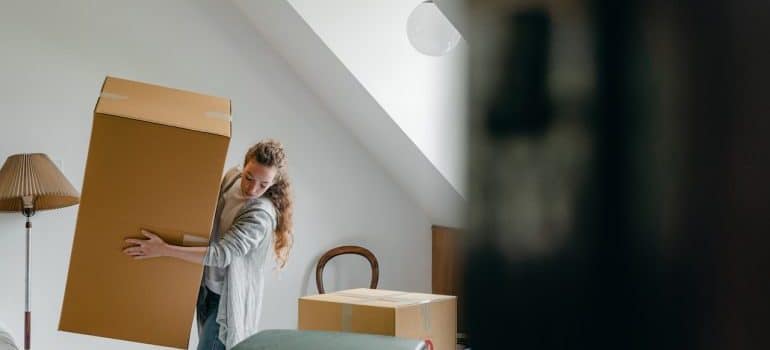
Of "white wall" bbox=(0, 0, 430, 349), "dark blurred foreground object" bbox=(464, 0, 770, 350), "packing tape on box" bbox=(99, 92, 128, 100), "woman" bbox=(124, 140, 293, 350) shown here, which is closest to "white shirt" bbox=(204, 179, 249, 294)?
"woman" bbox=(124, 140, 293, 350)

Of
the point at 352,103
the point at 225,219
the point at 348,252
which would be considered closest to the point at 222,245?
the point at 225,219

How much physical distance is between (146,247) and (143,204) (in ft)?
0.39

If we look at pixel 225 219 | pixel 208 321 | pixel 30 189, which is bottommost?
pixel 208 321

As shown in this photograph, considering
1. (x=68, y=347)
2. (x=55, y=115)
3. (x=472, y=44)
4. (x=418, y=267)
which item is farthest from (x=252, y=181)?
(x=472, y=44)

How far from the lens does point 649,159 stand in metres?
0.12

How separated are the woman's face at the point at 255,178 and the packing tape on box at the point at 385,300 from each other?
537 millimetres

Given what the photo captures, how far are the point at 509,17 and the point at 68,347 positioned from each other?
386 centimetres

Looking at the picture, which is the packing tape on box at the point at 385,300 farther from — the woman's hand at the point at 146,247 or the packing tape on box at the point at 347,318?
the woman's hand at the point at 146,247

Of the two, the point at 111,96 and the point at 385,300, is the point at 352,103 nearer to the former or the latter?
the point at 385,300

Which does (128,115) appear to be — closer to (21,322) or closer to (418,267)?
(21,322)

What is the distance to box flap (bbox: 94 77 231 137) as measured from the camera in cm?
199

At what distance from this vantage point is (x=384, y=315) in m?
2.15

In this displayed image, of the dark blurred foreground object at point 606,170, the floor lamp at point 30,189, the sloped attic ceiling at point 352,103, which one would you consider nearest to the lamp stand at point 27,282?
the floor lamp at point 30,189

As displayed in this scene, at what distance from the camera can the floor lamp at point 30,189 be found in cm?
306
